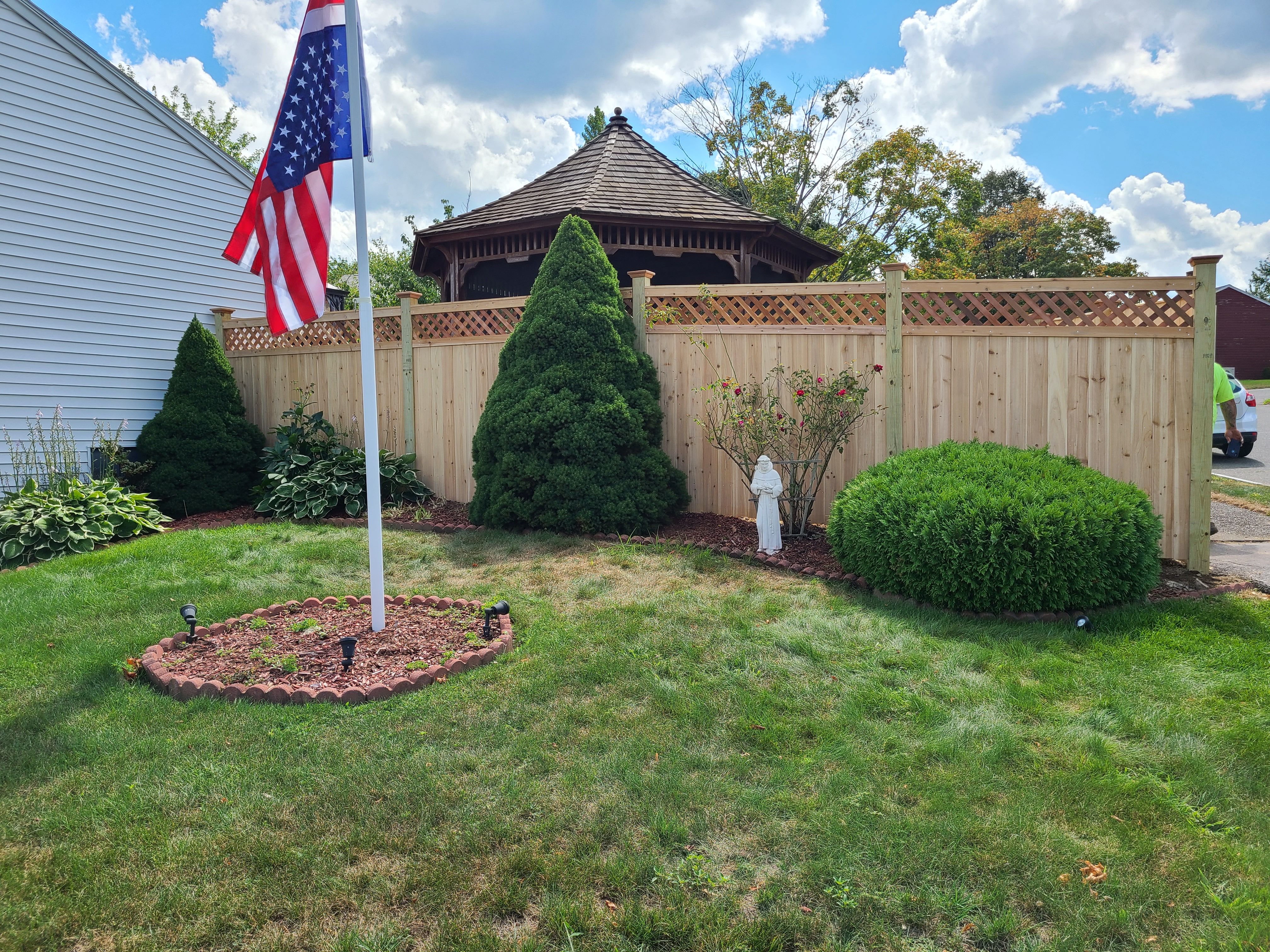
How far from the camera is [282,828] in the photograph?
111 inches

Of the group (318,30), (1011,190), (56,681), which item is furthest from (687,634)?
(1011,190)

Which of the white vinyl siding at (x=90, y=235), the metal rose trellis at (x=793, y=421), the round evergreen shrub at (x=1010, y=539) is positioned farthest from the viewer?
the white vinyl siding at (x=90, y=235)

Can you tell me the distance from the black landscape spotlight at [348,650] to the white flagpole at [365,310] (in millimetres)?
400

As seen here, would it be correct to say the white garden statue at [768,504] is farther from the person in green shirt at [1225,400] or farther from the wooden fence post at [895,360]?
the person in green shirt at [1225,400]

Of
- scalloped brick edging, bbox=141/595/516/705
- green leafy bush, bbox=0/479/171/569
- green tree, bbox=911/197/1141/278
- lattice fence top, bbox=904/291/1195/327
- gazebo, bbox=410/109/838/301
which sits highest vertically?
green tree, bbox=911/197/1141/278

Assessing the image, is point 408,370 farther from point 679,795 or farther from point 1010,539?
point 679,795

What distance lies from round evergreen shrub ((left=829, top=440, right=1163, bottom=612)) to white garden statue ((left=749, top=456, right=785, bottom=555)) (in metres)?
1.02

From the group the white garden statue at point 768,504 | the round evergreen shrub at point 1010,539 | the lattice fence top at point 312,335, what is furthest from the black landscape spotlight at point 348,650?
the lattice fence top at point 312,335

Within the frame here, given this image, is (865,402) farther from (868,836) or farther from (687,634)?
(868,836)

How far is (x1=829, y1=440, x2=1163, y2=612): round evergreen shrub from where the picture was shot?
496 centimetres

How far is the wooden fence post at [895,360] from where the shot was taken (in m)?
6.97

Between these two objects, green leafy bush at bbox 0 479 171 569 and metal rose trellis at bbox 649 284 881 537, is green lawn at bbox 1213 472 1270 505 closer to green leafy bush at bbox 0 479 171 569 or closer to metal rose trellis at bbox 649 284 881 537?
metal rose trellis at bbox 649 284 881 537

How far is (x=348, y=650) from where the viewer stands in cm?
414

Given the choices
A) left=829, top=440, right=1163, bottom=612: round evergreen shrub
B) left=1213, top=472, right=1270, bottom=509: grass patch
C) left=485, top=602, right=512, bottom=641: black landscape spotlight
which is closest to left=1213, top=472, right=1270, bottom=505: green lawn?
left=1213, top=472, right=1270, bottom=509: grass patch
